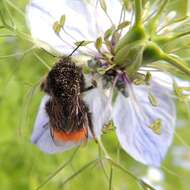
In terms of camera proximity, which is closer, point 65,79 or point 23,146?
point 65,79

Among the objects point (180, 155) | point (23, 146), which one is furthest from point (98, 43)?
point (180, 155)

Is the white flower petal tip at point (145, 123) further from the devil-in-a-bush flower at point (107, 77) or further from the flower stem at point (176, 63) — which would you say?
the flower stem at point (176, 63)

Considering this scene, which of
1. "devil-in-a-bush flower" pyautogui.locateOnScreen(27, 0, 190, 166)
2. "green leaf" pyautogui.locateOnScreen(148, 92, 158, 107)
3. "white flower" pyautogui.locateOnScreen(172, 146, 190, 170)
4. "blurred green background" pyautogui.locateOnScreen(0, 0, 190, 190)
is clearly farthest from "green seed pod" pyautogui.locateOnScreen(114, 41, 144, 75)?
"white flower" pyautogui.locateOnScreen(172, 146, 190, 170)

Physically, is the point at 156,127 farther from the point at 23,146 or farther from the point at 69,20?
the point at 23,146

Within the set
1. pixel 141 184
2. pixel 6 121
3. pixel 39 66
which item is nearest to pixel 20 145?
pixel 6 121

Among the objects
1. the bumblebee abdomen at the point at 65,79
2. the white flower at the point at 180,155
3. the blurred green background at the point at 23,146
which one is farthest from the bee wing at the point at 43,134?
the white flower at the point at 180,155

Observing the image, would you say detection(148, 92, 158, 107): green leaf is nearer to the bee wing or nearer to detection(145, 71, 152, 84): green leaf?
detection(145, 71, 152, 84): green leaf

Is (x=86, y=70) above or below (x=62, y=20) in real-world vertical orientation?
below
